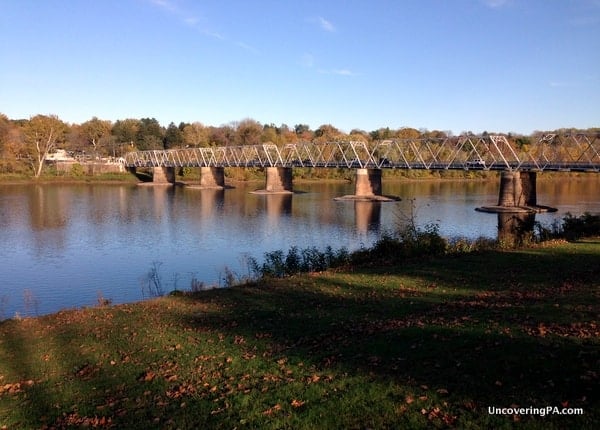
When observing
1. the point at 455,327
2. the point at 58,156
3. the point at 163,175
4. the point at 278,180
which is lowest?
the point at 455,327

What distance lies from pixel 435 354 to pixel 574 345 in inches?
85.6

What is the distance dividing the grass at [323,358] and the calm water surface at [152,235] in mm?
8451

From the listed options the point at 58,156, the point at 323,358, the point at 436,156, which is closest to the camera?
the point at 323,358

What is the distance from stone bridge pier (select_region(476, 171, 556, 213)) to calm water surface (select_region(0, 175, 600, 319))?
11.7 ft

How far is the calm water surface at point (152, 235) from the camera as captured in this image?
82.0ft

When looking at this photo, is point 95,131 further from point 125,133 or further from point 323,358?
point 323,358

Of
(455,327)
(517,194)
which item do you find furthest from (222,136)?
(455,327)

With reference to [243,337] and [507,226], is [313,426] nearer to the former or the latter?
[243,337]

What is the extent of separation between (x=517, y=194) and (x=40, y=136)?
98.1m

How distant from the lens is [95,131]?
15475cm

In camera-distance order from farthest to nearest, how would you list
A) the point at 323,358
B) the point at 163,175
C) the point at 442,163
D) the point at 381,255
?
the point at 163,175, the point at 442,163, the point at 381,255, the point at 323,358

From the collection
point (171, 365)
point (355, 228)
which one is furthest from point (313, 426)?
point (355, 228)

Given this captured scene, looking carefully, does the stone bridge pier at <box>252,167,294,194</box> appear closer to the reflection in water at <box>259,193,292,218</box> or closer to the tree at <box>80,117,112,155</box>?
the reflection in water at <box>259,193,292,218</box>

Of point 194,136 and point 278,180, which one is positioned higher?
point 194,136
